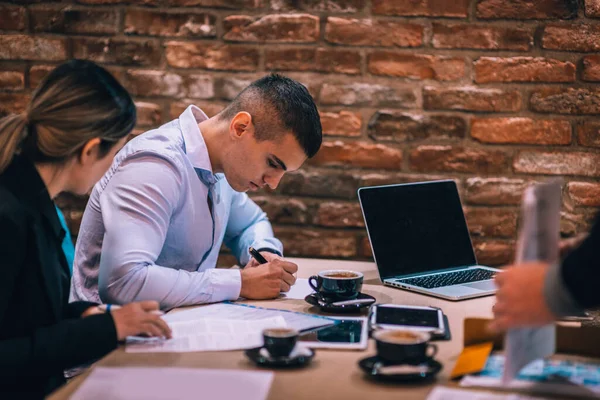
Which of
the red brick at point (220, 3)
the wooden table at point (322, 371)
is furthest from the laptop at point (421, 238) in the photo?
the red brick at point (220, 3)

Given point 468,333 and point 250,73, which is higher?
point 250,73

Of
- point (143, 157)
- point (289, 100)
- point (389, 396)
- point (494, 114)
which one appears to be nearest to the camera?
point (389, 396)

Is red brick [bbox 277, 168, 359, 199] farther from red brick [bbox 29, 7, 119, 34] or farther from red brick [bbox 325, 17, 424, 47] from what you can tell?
red brick [bbox 29, 7, 119, 34]

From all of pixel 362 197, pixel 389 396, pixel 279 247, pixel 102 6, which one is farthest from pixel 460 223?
pixel 102 6

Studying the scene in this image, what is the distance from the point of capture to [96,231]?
1866 millimetres

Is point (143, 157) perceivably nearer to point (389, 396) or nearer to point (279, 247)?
point (279, 247)

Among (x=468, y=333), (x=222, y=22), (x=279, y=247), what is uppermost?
(x=222, y=22)

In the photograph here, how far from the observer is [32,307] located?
4.32 ft

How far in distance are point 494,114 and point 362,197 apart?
2.76ft

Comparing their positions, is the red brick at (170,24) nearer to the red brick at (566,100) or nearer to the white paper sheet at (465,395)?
the red brick at (566,100)

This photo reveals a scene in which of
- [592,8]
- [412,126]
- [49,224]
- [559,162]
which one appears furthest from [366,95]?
[49,224]

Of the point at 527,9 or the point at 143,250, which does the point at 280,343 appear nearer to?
the point at 143,250

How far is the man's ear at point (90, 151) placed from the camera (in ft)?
4.58

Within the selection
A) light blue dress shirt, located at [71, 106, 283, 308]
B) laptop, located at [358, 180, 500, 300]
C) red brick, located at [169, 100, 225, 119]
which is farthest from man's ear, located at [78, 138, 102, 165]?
red brick, located at [169, 100, 225, 119]
